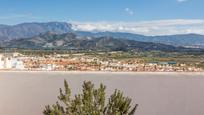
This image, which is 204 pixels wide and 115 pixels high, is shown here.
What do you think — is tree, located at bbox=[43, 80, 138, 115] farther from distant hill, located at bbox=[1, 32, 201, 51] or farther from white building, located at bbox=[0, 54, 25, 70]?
distant hill, located at bbox=[1, 32, 201, 51]

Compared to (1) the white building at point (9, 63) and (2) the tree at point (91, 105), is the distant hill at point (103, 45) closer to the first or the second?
(1) the white building at point (9, 63)

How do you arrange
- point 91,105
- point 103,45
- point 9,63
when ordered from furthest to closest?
point 103,45 → point 9,63 → point 91,105

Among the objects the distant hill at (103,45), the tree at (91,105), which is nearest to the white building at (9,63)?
the tree at (91,105)

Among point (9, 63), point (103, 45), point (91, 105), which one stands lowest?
point (91, 105)

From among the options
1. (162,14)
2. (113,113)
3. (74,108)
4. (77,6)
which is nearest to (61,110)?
(74,108)

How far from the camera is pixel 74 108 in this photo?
178 inches

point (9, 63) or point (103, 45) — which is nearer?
point (9, 63)

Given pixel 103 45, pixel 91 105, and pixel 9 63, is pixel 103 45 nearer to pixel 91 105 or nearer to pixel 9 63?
pixel 9 63

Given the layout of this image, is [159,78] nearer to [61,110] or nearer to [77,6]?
[61,110]

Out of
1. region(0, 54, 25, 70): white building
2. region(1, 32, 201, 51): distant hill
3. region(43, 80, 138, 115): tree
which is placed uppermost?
region(1, 32, 201, 51): distant hill

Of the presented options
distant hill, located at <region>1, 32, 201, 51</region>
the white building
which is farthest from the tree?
distant hill, located at <region>1, 32, 201, 51</region>

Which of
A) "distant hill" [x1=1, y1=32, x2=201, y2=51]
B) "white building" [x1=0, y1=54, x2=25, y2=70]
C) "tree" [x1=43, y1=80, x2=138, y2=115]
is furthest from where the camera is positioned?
"distant hill" [x1=1, y1=32, x2=201, y2=51]

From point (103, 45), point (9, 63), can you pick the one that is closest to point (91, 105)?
point (9, 63)

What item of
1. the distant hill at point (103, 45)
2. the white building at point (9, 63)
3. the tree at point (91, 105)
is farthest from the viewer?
the distant hill at point (103, 45)
